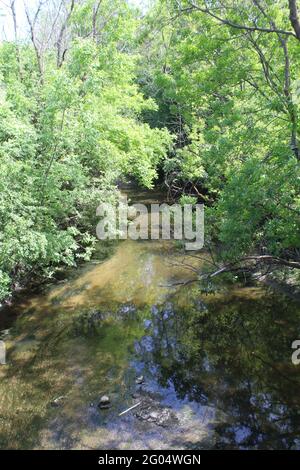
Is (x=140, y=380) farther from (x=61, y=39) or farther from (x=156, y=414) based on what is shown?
(x=61, y=39)

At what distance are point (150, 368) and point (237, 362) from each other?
1.88 meters

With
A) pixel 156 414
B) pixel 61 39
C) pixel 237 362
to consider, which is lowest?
pixel 156 414

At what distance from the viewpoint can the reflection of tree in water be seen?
6.58 m

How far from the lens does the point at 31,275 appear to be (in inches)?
489

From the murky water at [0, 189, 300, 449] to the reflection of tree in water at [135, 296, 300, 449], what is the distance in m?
0.02

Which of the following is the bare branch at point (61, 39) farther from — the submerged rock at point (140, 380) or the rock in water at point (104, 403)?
the rock in water at point (104, 403)

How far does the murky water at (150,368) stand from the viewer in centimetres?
648

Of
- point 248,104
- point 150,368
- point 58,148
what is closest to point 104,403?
point 150,368

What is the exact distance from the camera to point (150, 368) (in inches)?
328

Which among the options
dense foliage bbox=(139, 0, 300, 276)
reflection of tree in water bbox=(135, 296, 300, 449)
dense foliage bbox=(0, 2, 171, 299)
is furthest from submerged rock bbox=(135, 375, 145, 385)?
dense foliage bbox=(0, 2, 171, 299)

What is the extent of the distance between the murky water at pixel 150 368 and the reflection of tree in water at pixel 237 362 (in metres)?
0.02

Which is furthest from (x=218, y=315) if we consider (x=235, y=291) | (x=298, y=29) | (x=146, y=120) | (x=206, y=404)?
(x=146, y=120)

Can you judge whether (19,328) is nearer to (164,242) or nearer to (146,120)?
(164,242)

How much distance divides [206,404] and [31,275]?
743 centimetres
